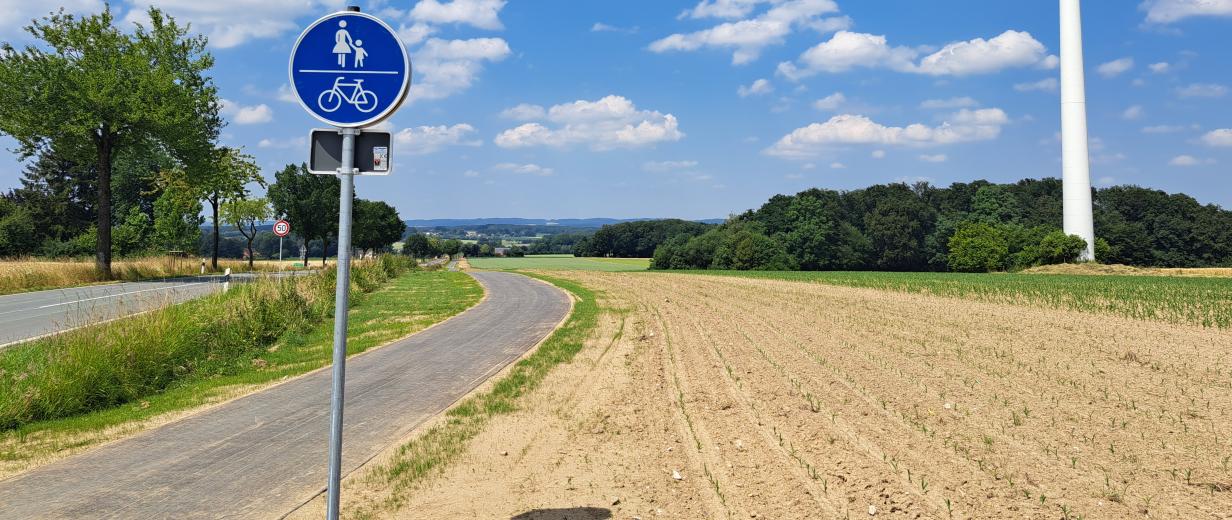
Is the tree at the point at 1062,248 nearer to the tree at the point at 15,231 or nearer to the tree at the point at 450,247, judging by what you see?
the tree at the point at 15,231

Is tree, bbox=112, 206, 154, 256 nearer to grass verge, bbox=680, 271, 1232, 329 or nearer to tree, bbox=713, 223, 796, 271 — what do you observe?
grass verge, bbox=680, 271, 1232, 329

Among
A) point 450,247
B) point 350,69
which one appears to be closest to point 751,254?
point 350,69

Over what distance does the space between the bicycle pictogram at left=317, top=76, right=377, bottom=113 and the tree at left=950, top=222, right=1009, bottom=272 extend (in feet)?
256

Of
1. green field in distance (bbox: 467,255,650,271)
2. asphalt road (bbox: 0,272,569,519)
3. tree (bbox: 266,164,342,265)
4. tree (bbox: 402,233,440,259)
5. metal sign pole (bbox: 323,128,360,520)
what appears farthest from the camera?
tree (bbox: 402,233,440,259)

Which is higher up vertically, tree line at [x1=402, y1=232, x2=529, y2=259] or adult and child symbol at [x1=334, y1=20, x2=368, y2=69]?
tree line at [x1=402, y1=232, x2=529, y2=259]

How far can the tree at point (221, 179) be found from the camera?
36969 mm

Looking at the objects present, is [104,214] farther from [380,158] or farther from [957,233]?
[957,233]

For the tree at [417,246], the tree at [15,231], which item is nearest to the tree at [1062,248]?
the tree at [15,231]

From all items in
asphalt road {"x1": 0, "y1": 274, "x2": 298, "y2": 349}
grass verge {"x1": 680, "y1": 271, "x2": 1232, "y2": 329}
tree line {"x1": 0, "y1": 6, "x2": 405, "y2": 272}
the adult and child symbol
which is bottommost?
A: grass verge {"x1": 680, "y1": 271, "x2": 1232, "y2": 329}

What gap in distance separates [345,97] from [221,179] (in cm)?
4115

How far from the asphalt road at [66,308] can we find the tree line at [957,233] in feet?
214

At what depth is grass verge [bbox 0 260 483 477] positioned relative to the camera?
7.26 m

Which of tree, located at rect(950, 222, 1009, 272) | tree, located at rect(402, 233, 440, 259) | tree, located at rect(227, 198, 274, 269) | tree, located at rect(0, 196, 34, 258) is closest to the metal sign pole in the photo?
tree, located at rect(227, 198, 274, 269)

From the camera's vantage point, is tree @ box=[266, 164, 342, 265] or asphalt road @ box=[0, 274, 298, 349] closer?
asphalt road @ box=[0, 274, 298, 349]
